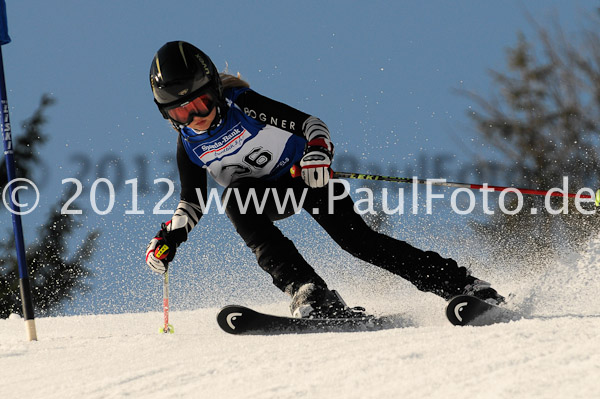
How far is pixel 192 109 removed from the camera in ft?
11.8

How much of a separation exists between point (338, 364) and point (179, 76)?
1933 mm

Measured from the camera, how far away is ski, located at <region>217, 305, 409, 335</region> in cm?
329

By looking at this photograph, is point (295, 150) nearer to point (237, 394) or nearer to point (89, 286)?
point (237, 394)

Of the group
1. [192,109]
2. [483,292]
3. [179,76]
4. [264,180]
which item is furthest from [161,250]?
[483,292]

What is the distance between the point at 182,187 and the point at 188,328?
3.21ft

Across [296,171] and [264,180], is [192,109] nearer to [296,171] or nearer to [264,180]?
[264,180]

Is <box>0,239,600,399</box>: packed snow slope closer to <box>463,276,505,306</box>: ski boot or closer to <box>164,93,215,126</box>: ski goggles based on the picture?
<box>463,276,505,306</box>: ski boot

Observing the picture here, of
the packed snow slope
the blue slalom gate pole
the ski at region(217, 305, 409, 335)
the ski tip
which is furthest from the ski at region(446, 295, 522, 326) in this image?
the blue slalom gate pole

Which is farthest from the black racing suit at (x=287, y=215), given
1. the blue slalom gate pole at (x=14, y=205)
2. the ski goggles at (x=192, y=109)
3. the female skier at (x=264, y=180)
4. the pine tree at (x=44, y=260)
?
the pine tree at (x=44, y=260)

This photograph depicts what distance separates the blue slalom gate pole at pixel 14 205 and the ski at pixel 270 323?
66.6 inches

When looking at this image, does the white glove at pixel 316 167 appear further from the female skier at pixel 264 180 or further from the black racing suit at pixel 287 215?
the black racing suit at pixel 287 215

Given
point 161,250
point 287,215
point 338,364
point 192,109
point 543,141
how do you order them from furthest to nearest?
point 543,141
point 287,215
point 161,250
point 192,109
point 338,364

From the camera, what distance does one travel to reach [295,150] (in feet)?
13.1

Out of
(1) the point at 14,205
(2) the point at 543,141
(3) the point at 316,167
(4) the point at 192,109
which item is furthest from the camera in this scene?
(2) the point at 543,141
